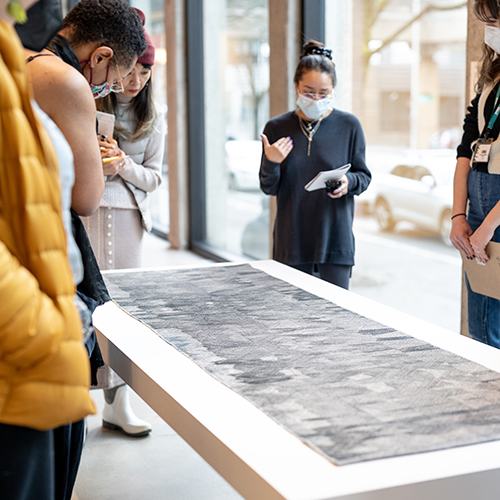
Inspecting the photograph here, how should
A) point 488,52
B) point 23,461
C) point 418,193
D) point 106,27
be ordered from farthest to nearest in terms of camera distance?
point 418,193
point 488,52
point 106,27
point 23,461

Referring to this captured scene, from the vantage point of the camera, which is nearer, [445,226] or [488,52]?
[488,52]

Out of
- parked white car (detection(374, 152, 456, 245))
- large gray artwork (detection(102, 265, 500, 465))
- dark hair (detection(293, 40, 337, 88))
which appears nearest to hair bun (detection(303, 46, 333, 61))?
dark hair (detection(293, 40, 337, 88))

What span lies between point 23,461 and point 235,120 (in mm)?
4805

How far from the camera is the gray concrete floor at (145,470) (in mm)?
2170

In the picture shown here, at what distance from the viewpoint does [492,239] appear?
205 cm

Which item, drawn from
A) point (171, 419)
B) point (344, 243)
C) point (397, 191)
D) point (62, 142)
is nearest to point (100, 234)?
point (344, 243)

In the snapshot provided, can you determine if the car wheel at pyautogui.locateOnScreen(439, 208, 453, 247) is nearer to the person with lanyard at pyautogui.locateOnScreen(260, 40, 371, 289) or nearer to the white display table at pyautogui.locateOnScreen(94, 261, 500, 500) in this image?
the person with lanyard at pyautogui.locateOnScreen(260, 40, 371, 289)

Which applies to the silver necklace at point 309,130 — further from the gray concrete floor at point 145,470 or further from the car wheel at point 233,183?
the car wheel at point 233,183

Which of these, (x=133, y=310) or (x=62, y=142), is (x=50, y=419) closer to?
(x=62, y=142)

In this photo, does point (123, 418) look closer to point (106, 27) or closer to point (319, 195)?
Result: point (319, 195)

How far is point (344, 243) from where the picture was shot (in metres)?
2.65

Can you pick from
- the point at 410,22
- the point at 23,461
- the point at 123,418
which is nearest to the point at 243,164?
the point at 410,22

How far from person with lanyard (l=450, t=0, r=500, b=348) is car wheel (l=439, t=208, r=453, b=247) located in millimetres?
1369

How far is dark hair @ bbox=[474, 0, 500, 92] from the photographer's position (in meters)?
1.94
